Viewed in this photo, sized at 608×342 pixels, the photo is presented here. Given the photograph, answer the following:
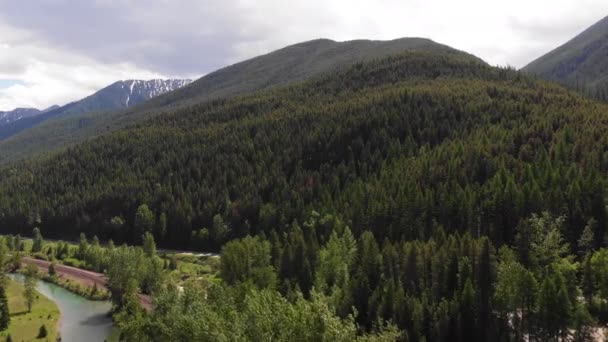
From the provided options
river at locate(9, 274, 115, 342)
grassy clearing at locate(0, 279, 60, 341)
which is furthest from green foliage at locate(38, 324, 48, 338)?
river at locate(9, 274, 115, 342)

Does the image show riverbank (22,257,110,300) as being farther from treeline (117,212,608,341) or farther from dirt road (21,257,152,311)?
treeline (117,212,608,341)

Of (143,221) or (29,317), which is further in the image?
(143,221)

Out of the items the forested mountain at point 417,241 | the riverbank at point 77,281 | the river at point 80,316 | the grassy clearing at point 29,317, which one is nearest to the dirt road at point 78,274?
the riverbank at point 77,281

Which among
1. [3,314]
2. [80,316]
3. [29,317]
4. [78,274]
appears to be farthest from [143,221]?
[3,314]

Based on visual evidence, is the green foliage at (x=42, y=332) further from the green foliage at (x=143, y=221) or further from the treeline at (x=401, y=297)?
the green foliage at (x=143, y=221)

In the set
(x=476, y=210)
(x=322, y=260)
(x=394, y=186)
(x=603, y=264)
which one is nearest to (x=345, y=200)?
(x=394, y=186)

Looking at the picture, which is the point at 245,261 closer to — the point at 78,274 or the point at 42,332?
the point at 42,332
